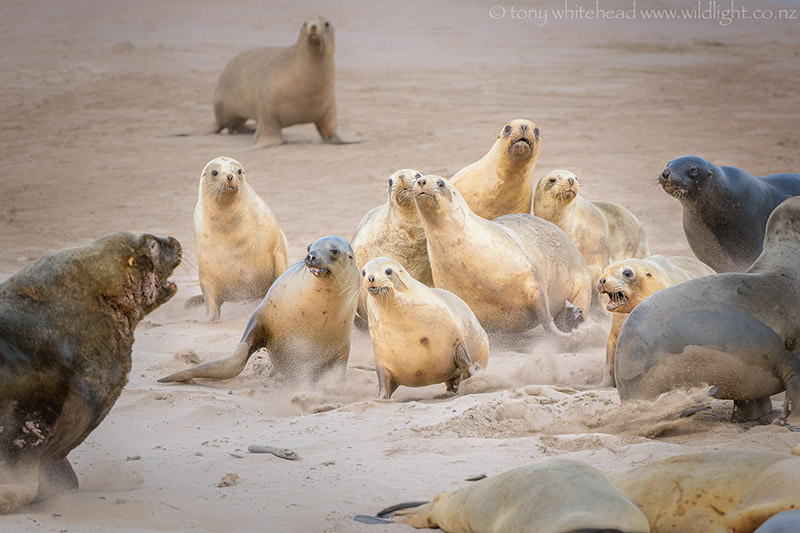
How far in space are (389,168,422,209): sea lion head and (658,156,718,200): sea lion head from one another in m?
1.50

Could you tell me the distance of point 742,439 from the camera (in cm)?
411

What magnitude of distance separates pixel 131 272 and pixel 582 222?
4451 millimetres

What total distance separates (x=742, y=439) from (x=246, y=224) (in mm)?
4172

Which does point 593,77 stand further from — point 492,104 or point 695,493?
point 695,493

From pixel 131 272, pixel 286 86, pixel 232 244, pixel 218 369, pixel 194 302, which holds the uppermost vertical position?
pixel 286 86

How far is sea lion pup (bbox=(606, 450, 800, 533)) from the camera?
290 cm

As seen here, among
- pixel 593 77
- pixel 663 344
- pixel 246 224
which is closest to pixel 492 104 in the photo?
pixel 593 77

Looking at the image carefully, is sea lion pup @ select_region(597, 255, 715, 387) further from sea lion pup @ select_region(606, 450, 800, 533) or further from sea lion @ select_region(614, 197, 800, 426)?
sea lion pup @ select_region(606, 450, 800, 533)

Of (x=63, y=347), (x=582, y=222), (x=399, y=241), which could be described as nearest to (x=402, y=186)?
(x=399, y=241)

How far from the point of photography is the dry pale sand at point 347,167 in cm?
398

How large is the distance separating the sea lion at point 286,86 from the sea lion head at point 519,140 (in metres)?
4.67

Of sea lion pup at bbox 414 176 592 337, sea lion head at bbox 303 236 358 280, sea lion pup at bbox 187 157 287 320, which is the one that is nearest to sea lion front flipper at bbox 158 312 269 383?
sea lion head at bbox 303 236 358 280

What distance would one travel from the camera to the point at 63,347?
142 inches

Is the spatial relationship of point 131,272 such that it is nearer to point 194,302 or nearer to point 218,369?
point 218,369
